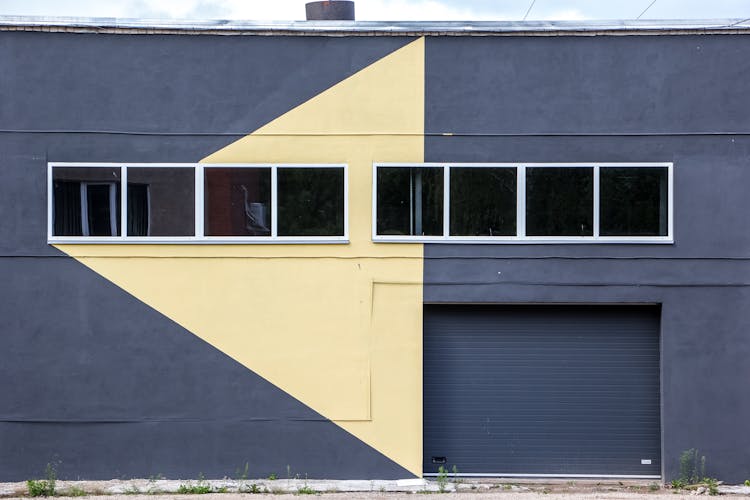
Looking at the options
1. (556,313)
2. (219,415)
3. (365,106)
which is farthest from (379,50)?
(219,415)

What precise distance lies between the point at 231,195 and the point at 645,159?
585 centimetres

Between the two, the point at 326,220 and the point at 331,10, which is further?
the point at 331,10

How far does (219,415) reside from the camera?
14070 millimetres

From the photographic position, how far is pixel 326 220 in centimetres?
1418

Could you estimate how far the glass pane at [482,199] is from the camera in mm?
14141

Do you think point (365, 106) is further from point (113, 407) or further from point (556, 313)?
point (113, 407)

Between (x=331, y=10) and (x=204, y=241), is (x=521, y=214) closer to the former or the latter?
(x=331, y=10)

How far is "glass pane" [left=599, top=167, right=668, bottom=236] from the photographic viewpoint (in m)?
14.1

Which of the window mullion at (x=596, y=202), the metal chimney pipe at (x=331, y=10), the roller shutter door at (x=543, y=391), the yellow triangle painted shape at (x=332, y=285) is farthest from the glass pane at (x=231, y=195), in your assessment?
the window mullion at (x=596, y=202)

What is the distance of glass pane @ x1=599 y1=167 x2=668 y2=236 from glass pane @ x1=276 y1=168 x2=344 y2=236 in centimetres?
372

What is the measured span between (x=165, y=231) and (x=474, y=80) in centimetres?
485

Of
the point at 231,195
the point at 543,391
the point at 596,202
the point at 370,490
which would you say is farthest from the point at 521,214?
the point at 370,490

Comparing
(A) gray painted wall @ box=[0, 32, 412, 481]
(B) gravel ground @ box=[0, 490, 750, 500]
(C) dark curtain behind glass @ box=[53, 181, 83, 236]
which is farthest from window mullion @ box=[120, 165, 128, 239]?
(B) gravel ground @ box=[0, 490, 750, 500]

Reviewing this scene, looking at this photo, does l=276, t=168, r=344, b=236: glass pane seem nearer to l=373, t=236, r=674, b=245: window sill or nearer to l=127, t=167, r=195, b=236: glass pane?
l=373, t=236, r=674, b=245: window sill
